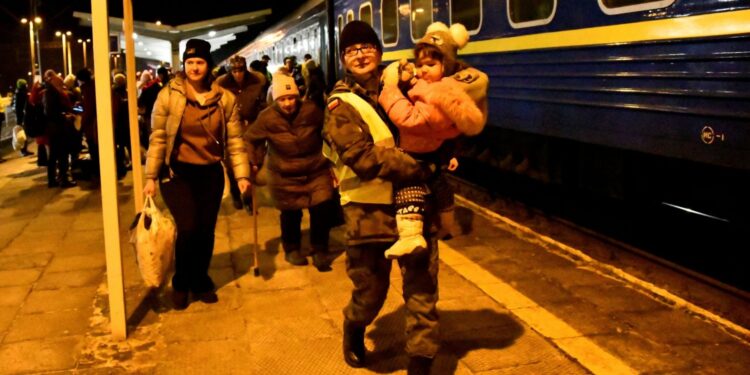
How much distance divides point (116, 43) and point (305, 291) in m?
14.9

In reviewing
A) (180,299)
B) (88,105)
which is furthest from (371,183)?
(88,105)

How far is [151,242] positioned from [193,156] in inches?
23.9

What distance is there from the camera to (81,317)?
476 cm

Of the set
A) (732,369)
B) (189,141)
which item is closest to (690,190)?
(732,369)

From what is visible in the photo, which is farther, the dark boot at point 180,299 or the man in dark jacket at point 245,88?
the man in dark jacket at point 245,88

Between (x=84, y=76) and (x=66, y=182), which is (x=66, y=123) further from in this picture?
(x=66, y=182)

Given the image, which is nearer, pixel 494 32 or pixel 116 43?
pixel 494 32

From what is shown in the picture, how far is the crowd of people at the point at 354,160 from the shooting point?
127 inches

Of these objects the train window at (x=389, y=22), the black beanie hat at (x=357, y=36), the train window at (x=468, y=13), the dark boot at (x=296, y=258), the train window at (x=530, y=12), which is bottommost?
the dark boot at (x=296, y=258)

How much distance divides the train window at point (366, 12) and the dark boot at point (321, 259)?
7.64 metres

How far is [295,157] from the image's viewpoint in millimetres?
5602

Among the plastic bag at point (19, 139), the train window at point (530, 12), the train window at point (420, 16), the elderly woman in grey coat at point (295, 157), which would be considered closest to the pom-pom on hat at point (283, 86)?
the elderly woman in grey coat at point (295, 157)

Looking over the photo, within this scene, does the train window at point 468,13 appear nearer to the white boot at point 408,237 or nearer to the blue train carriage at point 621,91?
the blue train carriage at point 621,91

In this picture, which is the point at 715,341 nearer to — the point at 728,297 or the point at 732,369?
the point at 732,369
